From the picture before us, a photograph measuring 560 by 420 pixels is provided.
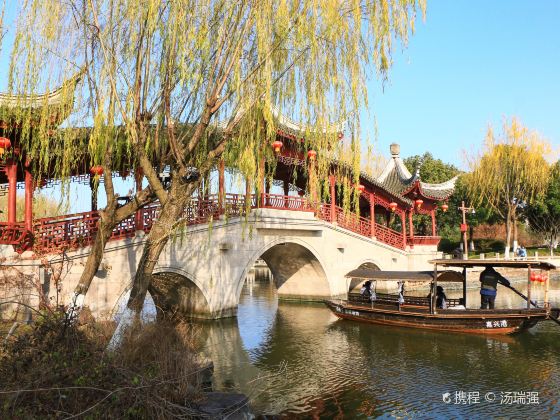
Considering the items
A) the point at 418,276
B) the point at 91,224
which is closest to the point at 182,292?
the point at 91,224

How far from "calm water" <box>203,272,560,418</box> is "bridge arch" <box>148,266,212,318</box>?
2.16 ft

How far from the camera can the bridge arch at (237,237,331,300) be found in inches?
648

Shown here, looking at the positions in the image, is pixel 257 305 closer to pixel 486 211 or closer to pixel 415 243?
pixel 415 243

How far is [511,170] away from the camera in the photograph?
2805cm

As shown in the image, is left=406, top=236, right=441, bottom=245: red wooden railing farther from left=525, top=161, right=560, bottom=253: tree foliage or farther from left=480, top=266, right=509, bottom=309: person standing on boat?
left=525, top=161, right=560, bottom=253: tree foliage

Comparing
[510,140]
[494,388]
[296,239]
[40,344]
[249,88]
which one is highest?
[510,140]

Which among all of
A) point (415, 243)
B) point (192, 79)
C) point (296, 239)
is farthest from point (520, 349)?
point (415, 243)

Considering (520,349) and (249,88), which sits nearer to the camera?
(249,88)

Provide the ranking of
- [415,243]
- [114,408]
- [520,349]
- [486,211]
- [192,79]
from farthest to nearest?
[486,211] < [415,243] < [520,349] < [192,79] < [114,408]

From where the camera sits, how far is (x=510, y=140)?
28484mm

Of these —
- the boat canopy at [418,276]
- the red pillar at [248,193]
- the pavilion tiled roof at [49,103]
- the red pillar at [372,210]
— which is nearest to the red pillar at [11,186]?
the pavilion tiled roof at [49,103]

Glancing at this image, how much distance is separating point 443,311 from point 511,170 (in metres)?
18.6

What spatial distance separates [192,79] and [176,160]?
1108mm

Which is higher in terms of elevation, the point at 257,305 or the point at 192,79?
the point at 192,79
